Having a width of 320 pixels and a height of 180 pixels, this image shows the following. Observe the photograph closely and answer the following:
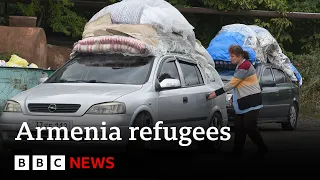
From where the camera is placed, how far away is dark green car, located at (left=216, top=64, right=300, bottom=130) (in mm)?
17172

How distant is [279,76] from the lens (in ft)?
60.4

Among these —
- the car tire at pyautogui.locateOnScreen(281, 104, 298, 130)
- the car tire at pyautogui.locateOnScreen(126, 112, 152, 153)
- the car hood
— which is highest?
the car hood

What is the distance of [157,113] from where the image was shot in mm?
11453

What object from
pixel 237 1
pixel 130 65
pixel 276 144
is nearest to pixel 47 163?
pixel 130 65

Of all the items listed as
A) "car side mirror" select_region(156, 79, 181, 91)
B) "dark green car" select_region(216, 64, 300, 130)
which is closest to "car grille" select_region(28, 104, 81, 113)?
"car side mirror" select_region(156, 79, 181, 91)

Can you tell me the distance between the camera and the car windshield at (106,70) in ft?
38.3

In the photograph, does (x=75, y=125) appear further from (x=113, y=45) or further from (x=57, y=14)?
(x=57, y=14)

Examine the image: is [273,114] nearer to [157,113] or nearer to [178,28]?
[178,28]

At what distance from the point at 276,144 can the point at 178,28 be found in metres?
2.74

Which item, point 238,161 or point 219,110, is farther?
point 219,110

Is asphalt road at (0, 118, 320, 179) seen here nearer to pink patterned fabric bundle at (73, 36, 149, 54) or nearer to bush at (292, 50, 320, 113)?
pink patterned fabric bundle at (73, 36, 149, 54)

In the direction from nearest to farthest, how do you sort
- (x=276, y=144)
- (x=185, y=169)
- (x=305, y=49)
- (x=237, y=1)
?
(x=185, y=169)
(x=276, y=144)
(x=237, y=1)
(x=305, y=49)

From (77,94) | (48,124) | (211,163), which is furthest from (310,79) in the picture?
(48,124)

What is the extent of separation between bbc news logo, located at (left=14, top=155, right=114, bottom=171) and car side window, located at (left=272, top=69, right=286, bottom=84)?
8157 mm
